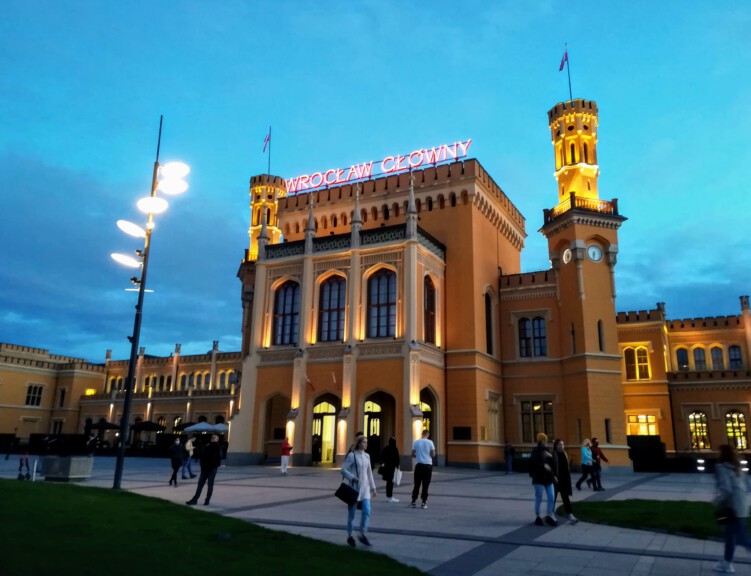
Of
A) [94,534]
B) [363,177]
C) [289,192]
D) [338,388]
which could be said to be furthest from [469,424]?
[94,534]

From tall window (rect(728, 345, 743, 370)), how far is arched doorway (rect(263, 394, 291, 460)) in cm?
3480

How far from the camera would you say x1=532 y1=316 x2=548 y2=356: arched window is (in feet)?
123

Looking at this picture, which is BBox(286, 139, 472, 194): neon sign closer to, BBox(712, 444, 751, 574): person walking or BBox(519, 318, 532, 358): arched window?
BBox(519, 318, 532, 358): arched window

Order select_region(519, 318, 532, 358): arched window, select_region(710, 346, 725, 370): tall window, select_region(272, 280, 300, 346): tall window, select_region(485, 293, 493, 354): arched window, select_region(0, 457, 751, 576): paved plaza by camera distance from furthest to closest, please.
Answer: select_region(710, 346, 725, 370): tall window
select_region(519, 318, 532, 358): arched window
select_region(485, 293, 493, 354): arched window
select_region(272, 280, 300, 346): tall window
select_region(0, 457, 751, 576): paved plaza

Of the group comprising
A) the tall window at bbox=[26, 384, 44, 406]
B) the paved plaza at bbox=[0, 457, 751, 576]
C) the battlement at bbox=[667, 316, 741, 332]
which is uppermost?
the battlement at bbox=[667, 316, 741, 332]

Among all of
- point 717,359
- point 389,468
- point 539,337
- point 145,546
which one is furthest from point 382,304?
point 717,359

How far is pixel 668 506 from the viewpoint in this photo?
566 inches

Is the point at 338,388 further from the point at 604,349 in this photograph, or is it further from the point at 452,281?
the point at 604,349

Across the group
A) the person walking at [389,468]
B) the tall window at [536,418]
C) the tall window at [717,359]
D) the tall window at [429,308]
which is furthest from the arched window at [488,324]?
the tall window at [717,359]

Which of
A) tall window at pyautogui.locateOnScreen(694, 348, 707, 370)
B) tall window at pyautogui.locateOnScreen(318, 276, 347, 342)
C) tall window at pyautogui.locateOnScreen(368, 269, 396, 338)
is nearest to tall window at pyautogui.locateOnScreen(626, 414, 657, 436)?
tall window at pyautogui.locateOnScreen(694, 348, 707, 370)

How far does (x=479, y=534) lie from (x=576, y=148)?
112 feet

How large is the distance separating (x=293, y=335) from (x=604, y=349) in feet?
61.0

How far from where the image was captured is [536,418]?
120ft

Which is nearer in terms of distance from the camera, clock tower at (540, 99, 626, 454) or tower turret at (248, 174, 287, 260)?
clock tower at (540, 99, 626, 454)
